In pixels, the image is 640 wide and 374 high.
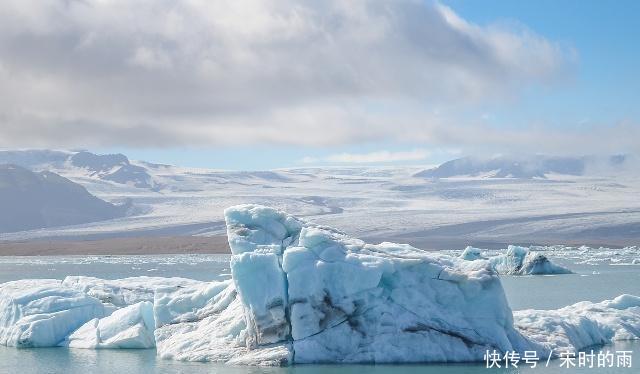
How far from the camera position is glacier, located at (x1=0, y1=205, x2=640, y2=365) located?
45.9 ft

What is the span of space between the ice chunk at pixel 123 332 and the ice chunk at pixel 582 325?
6.50 metres

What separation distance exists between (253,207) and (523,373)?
516 centimetres

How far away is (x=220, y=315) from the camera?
50.9 ft

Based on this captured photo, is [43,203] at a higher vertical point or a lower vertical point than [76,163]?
lower

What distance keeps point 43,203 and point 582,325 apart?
12893 centimetres

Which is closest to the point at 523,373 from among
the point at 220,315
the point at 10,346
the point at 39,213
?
the point at 220,315

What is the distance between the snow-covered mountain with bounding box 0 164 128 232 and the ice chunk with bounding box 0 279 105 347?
11738 cm

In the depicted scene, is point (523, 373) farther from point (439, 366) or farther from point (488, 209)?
point (488, 209)

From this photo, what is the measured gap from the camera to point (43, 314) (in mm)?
17156

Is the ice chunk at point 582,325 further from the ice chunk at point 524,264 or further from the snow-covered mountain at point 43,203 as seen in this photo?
the snow-covered mountain at point 43,203

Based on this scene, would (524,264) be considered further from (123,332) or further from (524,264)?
(123,332)

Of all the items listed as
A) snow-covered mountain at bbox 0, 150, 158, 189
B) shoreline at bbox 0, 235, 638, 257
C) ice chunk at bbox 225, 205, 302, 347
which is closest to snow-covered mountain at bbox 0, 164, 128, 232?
snow-covered mountain at bbox 0, 150, 158, 189

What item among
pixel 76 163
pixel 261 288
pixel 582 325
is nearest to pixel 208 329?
pixel 261 288

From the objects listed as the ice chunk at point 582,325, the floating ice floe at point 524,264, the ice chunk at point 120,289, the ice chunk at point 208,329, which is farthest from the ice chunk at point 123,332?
the floating ice floe at point 524,264
